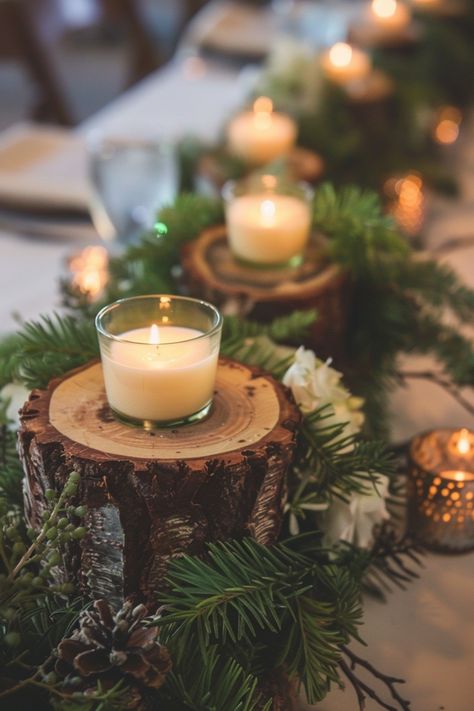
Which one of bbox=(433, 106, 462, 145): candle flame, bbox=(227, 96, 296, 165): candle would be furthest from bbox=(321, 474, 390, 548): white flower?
bbox=(433, 106, 462, 145): candle flame

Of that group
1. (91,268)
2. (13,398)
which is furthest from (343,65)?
(13,398)

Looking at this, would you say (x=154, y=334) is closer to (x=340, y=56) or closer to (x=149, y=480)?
(x=149, y=480)

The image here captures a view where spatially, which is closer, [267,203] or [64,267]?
[267,203]

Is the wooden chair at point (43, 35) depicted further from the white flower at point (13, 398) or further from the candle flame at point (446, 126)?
the white flower at point (13, 398)

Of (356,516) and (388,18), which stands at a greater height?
(356,516)

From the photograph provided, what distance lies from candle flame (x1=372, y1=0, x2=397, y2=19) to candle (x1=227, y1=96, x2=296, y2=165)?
0.84 m

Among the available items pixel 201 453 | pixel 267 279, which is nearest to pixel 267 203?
pixel 267 279

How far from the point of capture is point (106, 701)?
45 cm

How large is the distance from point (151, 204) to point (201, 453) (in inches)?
26.0

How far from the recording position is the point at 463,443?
2.49ft

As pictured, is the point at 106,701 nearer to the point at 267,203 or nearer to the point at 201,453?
the point at 201,453

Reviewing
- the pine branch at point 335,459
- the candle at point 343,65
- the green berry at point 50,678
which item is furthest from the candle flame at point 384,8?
the green berry at point 50,678

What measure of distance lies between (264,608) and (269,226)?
432 mm

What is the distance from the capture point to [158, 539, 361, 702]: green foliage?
53 centimetres
